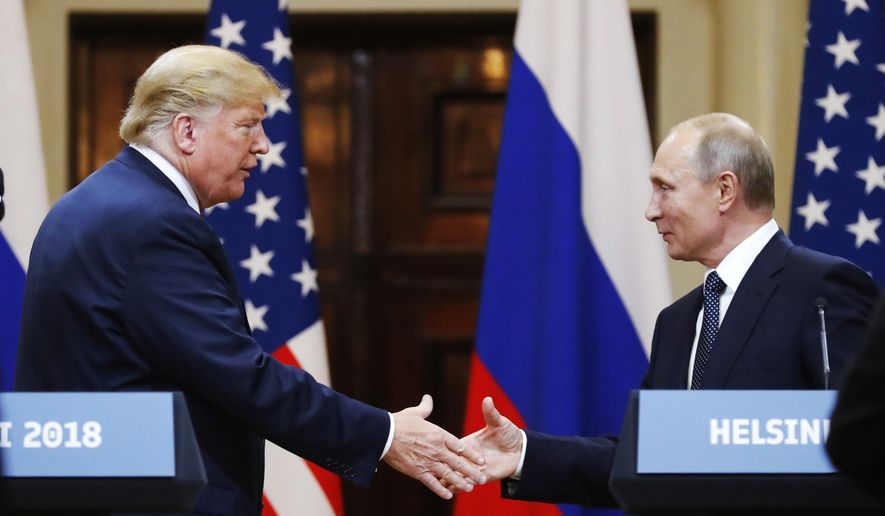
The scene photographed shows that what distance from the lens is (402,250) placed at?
4914 millimetres

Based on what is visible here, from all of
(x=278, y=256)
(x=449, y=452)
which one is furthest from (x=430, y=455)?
(x=278, y=256)

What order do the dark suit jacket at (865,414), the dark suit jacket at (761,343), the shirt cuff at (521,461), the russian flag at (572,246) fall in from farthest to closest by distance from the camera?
the russian flag at (572,246) < the shirt cuff at (521,461) < the dark suit jacket at (761,343) < the dark suit jacket at (865,414)

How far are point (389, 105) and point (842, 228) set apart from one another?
5.77 ft

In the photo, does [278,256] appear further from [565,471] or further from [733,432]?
[733,432]

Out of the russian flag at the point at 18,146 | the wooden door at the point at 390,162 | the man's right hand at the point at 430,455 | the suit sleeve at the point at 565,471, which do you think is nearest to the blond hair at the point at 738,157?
the suit sleeve at the point at 565,471

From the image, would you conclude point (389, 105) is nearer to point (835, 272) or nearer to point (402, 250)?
point (402, 250)

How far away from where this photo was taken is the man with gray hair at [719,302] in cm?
272

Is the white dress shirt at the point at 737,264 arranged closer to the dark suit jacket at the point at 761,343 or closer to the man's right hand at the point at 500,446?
the dark suit jacket at the point at 761,343

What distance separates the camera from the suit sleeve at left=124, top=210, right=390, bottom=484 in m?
2.50

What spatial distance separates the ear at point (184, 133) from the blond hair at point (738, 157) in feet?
3.73

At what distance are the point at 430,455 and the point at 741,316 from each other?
747 millimetres

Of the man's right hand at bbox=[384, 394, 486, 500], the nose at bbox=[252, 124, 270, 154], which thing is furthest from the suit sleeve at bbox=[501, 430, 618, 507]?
the nose at bbox=[252, 124, 270, 154]

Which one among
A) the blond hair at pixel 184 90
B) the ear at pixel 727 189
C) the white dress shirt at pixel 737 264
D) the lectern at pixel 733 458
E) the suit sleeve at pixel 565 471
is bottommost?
the suit sleeve at pixel 565 471

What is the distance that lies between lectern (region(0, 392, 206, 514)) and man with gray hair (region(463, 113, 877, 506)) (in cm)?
128
